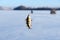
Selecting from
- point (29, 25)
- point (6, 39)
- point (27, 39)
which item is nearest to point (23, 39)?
point (27, 39)

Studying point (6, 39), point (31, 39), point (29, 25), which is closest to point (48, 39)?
point (31, 39)

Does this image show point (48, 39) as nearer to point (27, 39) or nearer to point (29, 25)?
point (27, 39)

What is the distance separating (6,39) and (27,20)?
15.3m

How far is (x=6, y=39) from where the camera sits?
18.0 metres

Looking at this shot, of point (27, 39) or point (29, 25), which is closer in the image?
point (29, 25)

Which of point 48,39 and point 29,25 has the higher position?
point 29,25

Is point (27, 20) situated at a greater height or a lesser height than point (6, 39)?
greater

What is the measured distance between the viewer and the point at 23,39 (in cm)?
1877

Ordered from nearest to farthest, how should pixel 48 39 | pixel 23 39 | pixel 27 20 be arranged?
pixel 27 20, pixel 48 39, pixel 23 39

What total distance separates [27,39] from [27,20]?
16.0 meters

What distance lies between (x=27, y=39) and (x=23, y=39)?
360 mm

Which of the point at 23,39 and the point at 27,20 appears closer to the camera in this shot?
the point at 27,20

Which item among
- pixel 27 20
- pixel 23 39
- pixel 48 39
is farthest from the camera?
pixel 23 39

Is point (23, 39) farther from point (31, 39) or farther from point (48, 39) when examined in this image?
point (48, 39)
